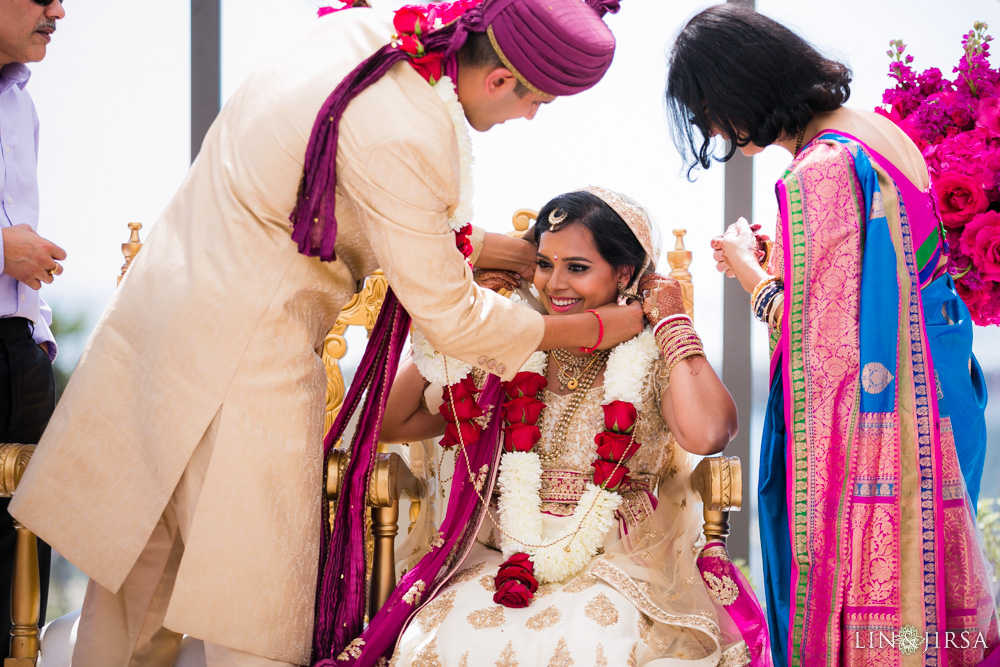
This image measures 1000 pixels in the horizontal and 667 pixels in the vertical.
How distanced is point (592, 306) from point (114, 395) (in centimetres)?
124

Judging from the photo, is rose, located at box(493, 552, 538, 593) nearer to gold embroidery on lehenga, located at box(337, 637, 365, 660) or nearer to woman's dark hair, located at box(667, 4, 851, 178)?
gold embroidery on lehenga, located at box(337, 637, 365, 660)

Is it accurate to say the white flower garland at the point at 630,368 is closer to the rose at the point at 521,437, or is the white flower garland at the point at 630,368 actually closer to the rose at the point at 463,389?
the rose at the point at 521,437

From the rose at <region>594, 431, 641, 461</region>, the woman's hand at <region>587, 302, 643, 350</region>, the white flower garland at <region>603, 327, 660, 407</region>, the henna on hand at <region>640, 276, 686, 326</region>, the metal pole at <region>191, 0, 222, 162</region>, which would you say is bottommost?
the rose at <region>594, 431, 641, 461</region>

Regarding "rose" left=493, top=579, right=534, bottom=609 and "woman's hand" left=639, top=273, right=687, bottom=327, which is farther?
"woman's hand" left=639, top=273, right=687, bottom=327

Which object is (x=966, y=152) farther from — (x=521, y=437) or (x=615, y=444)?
(x=521, y=437)

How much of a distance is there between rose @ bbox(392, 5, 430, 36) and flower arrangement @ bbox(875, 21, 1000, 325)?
50.8 inches

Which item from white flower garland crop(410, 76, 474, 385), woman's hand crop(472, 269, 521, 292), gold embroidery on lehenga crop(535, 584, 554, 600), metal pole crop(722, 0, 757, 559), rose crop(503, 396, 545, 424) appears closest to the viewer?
white flower garland crop(410, 76, 474, 385)

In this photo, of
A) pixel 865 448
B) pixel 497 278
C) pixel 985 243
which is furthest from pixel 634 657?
pixel 985 243

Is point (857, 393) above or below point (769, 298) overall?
below

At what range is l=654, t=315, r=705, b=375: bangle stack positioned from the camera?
2174 millimetres

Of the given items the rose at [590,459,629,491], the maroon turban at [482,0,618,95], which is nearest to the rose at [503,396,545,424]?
the rose at [590,459,629,491]

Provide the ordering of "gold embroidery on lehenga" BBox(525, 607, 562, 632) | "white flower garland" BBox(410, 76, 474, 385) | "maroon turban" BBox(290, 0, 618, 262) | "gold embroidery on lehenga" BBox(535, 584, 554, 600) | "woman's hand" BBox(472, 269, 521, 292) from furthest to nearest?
1. "woman's hand" BBox(472, 269, 521, 292)
2. "gold embroidery on lehenga" BBox(535, 584, 554, 600)
3. "gold embroidery on lehenga" BBox(525, 607, 562, 632)
4. "white flower garland" BBox(410, 76, 474, 385)
5. "maroon turban" BBox(290, 0, 618, 262)

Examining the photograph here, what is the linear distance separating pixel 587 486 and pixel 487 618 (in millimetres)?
458

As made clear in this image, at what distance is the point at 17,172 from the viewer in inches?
95.4
